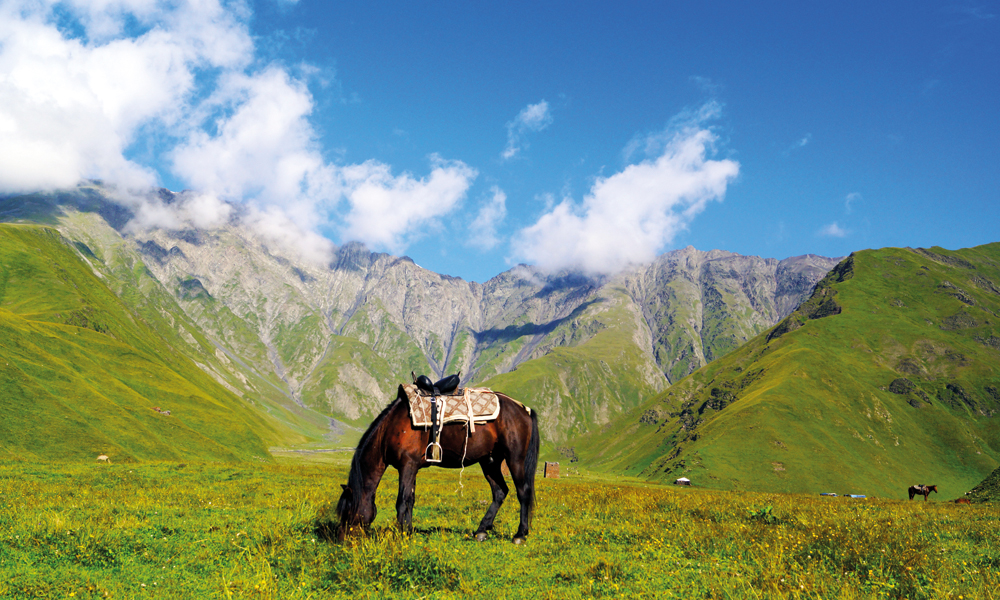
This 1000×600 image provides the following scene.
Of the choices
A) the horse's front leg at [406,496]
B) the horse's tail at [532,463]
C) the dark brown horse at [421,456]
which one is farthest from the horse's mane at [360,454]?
the horse's tail at [532,463]

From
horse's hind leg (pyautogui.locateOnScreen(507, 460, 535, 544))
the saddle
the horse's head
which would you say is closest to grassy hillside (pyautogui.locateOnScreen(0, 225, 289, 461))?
the horse's head

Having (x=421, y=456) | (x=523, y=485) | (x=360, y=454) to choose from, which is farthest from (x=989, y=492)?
(x=360, y=454)

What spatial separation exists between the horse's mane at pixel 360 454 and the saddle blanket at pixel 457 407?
538 mm

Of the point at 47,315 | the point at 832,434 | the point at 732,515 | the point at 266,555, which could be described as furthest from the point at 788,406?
the point at 47,315

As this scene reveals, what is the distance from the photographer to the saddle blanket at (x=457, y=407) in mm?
13773

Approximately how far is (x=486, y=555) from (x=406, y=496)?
8.56ft

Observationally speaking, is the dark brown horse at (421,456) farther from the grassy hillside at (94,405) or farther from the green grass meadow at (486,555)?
the grassy hillside at (94,405)

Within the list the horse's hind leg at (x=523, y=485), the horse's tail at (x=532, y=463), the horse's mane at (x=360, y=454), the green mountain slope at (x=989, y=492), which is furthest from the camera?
the green mountain slope at (x=989, y=492)

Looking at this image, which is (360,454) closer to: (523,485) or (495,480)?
(495,480)

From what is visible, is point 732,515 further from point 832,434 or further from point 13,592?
point 832,434

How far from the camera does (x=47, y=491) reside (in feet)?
67.4

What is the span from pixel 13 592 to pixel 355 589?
228 inches

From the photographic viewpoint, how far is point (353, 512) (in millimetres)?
12547

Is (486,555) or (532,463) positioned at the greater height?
(532,463)
